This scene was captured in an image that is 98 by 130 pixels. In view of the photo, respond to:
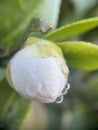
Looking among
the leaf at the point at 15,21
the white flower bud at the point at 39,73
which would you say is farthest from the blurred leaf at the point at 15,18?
the white flower bud at the point at 39,73

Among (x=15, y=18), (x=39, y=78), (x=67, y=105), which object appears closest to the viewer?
(x=39, y=78)

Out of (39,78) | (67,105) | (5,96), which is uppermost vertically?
(39,78)

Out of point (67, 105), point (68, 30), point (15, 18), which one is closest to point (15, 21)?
point (15, 18)

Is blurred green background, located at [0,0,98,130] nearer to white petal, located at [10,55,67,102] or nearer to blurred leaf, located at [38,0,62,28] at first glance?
blurred leaf, located at [38,0,62,28]

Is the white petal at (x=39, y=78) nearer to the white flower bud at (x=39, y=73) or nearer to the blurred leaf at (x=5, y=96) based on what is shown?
the white flower bud at (x=39, y=73)

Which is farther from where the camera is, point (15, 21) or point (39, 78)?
point (15, 21)

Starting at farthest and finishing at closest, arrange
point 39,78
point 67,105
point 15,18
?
point 67,105 → point 15,18 → point 39,78

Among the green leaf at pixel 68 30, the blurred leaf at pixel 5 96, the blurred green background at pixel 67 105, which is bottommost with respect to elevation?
the blurred green background at pixel 67 105

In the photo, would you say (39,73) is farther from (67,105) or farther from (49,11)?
(67,105)
